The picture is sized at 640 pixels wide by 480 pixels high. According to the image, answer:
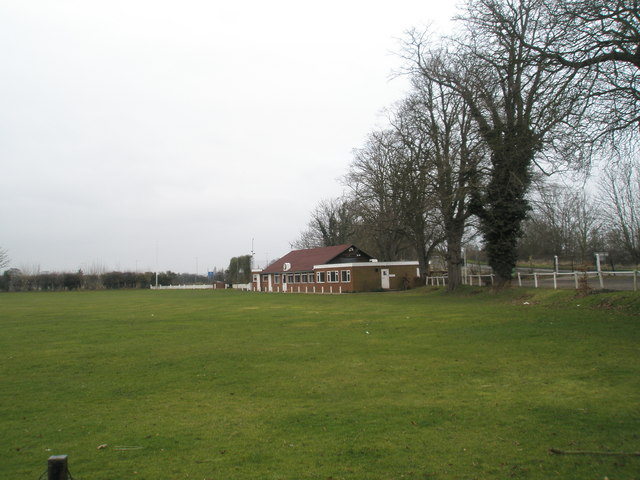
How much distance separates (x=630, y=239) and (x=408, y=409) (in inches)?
1887

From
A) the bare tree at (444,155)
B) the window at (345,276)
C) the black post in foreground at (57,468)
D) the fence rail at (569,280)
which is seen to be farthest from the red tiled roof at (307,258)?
the black post in foreground at (57,468)

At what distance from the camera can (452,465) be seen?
549 centimetres

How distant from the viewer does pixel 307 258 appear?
2591 inches

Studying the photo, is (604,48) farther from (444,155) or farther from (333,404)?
(444,155)

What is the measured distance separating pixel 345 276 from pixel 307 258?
1301 centimetres

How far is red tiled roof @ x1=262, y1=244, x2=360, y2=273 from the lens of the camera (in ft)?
194

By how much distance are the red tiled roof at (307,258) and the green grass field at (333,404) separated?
140ft

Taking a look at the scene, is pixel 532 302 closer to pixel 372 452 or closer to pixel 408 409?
pixel 408 409

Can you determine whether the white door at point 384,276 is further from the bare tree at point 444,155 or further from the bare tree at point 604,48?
the bare tree at point 604,48

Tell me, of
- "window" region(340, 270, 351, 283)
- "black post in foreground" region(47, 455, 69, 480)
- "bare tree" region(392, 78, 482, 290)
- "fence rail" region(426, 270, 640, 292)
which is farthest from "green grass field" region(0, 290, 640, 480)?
"window" region(340, 270, 351, 283)

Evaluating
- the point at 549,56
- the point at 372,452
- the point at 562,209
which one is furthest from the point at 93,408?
the point at 562,209

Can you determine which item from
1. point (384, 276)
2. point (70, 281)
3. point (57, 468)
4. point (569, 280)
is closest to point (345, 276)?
point (384, 276)

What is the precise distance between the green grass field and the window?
1433 inches

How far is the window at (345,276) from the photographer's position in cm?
5306
